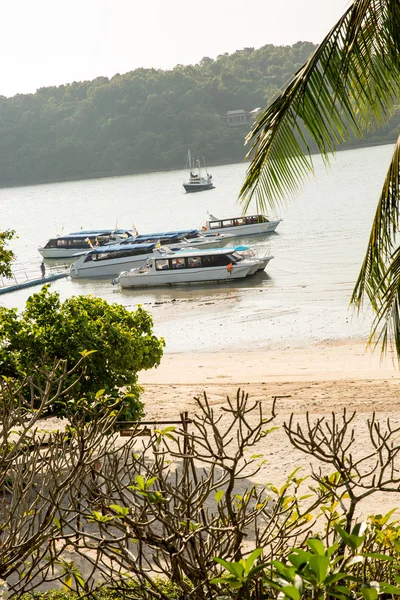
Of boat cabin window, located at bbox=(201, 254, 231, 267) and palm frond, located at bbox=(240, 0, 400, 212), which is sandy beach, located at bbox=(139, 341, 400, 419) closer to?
palm frond, located at bbox=(240, 0, 400, 212)

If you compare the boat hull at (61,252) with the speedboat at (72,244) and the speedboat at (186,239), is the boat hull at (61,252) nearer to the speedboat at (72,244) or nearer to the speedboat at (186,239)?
the speedboat at (72,244)

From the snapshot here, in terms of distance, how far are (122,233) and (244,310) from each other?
1020 inches

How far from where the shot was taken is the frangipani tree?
591 cm

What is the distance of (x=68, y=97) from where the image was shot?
149750 mm

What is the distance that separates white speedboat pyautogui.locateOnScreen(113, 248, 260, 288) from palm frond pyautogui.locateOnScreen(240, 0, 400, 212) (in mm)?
28309

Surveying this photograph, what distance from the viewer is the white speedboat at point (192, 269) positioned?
34.9 m

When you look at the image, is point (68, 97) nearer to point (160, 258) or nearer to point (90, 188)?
point (90, 188)

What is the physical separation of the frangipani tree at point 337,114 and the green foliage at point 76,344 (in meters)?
4.64

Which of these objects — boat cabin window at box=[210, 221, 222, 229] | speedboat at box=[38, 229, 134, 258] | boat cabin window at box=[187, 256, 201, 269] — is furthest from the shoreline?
speedboat at box=[38, 229, 134, 258]

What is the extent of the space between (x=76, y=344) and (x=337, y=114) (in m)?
5.63

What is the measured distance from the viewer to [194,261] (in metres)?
35.8

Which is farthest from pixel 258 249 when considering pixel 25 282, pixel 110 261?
pixel 25 282

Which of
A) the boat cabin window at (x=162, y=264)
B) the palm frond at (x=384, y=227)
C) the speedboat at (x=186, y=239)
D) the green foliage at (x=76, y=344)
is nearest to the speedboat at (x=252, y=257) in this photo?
the boat cabin window at (x=162, y=264)

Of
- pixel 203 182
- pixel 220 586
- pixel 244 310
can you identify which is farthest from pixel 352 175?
pixel 220 586
